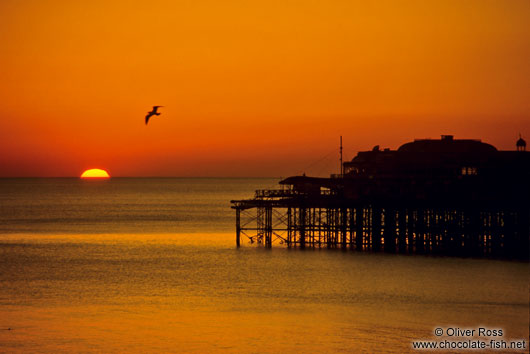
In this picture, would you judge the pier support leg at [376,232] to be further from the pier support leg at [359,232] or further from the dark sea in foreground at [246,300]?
the dark sea in foreground at [246,300]

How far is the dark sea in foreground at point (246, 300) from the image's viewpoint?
35062mm

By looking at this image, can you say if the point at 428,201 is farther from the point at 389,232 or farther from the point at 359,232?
the point at 359,232

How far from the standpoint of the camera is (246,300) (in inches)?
1743

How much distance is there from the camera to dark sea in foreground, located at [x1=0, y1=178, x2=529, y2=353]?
3506cm

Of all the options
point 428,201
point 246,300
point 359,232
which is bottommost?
point 246,300

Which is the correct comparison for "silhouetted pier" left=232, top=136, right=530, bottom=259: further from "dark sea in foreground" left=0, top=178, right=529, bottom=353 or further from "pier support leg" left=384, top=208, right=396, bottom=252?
"dark sea in foreground" left=0, top=178, right=529, bottom=353

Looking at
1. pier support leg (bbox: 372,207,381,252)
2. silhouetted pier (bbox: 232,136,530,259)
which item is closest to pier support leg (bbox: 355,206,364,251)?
silhouetted pier (bbox: 232,136,530,259)

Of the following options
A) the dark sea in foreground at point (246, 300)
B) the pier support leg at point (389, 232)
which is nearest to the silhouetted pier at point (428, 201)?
the pier support leg at point (389, 232)

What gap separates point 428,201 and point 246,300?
22.1 m

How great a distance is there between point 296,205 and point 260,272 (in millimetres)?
12895

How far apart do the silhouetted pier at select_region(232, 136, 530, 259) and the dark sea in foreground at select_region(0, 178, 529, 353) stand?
12.6ft

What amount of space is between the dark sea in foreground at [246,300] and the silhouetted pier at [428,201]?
386 centimetres

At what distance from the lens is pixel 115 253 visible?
70.3 m

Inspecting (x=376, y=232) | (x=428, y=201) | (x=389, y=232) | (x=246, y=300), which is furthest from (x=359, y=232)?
(x=246, y=300)
